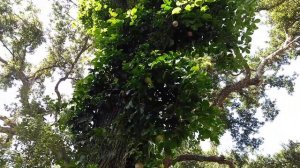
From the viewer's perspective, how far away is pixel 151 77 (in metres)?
4.32

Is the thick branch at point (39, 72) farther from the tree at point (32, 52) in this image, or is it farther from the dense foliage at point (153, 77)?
the dense foliage at point (153, 77)

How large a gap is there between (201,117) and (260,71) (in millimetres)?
8960

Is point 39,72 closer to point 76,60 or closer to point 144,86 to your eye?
point 76,60

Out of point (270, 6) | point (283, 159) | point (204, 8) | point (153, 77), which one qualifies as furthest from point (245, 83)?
point (153, 77)

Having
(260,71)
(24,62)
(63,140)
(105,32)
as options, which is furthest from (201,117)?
(24,62)

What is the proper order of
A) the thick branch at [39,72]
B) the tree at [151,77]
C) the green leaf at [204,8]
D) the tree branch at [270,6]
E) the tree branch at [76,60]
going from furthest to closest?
the thick branch at [39,72], the tree branch at [76,60], the tree branch at [270,6], the green leaf at [204,8], the tree at [151,77]

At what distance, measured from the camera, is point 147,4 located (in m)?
5.37

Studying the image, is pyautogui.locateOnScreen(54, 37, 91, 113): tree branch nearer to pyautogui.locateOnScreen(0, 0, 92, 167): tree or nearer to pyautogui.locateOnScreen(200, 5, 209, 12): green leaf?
pyautogui.locateOnScreen(0, 0, 92, 167): tree

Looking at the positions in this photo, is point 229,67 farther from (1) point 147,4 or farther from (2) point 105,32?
(2) point 105,32

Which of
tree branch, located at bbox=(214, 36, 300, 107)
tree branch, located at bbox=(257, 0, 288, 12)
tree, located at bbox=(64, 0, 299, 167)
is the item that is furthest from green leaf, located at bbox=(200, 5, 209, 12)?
tree branch, located at bbox=(257, 0, 288, 12)

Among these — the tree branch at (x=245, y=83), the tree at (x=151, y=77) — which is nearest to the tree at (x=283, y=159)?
the tree branch at (x=245, y=83)

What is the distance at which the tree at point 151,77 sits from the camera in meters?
4.16

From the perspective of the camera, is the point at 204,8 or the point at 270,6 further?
the point at 270,6

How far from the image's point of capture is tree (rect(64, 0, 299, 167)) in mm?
4164
